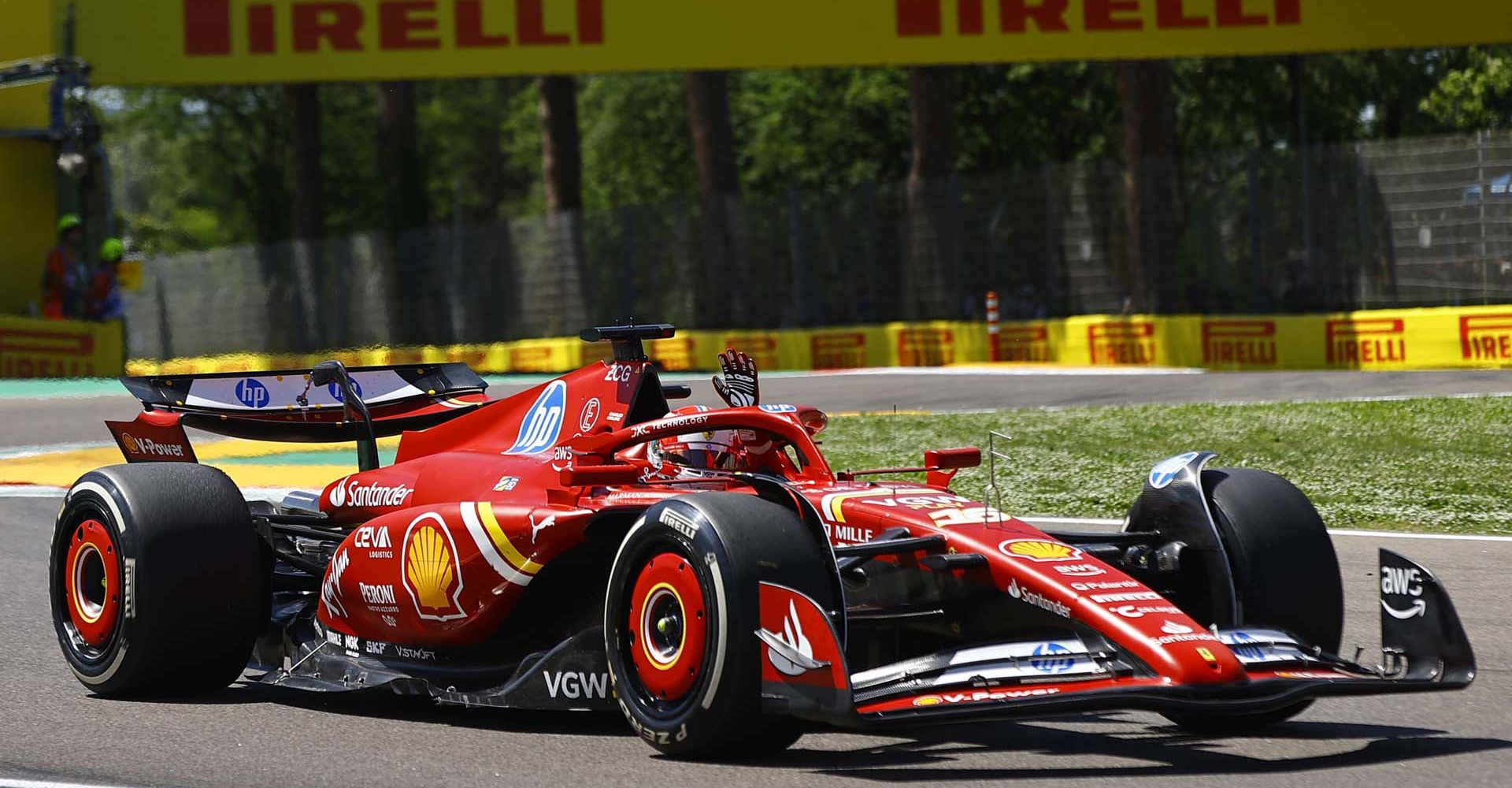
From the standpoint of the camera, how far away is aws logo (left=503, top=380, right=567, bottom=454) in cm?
712

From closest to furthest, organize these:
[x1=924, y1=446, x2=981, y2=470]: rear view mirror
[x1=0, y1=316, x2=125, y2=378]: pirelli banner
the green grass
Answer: [x1=924, y1=446, x2=981, y2=470]: rear view mirror, the green grass, [x1=0, y1=316, x2=125, y2=378]: pirelli banner

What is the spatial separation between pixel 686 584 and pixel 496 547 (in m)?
1.05

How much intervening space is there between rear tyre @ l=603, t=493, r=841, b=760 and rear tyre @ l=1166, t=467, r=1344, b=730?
1424mm

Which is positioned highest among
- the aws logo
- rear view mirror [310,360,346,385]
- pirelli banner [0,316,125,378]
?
pirelli banner [0,316,125,378]

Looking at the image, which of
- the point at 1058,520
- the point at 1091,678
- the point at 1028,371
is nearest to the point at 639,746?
the point at 1091,678

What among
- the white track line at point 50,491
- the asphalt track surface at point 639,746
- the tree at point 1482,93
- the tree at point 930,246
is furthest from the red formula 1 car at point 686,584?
the tree at point 1482,93

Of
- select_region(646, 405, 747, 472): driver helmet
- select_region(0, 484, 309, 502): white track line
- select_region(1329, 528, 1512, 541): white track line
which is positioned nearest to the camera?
select_region(646, 405, 747, 472): driver helmet

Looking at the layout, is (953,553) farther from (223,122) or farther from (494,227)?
(223,122)

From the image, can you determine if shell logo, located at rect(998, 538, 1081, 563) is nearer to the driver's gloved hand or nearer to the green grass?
the driver's gloved hand

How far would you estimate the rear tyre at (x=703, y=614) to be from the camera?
5.39m

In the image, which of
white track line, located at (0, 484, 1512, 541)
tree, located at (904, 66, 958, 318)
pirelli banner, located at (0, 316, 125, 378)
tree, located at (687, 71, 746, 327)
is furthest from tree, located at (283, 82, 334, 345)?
white track line, located at (0, 484, 1512, 541)

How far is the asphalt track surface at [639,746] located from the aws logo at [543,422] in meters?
0.98

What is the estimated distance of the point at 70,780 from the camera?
5562 millimetres

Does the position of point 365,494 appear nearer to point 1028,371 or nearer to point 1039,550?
point 1039,550
